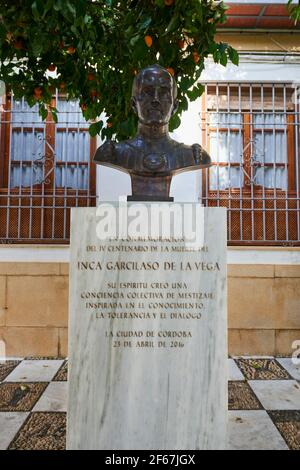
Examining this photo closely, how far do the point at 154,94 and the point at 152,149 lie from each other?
0.29 metres

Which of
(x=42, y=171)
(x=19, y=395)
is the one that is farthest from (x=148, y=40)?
(x=19, y=395)

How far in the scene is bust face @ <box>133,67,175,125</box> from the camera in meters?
2.04

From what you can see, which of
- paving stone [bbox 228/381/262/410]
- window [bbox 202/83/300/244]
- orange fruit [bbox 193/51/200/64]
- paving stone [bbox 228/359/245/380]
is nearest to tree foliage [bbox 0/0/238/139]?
orange fruit [bbox 193/51/200/64]

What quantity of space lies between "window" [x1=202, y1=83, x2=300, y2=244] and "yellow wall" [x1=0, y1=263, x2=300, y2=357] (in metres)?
0.46

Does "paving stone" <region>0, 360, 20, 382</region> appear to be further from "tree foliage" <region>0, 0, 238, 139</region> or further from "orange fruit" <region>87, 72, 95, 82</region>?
"orange fruit" <region>87, 72, 95, 82</region>

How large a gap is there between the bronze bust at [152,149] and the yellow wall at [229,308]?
2.37 metres

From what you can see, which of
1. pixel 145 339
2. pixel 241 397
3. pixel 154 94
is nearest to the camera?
pixel 145 339

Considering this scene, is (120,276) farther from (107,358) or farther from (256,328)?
(256,328)

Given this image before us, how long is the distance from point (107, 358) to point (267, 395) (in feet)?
6.16

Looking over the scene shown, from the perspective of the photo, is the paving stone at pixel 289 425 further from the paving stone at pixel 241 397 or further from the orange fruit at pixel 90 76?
the orange fruit at pixel 90 76

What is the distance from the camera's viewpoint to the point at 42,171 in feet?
15.0

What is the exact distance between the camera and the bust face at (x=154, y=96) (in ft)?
6.70

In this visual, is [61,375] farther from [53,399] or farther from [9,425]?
[9,425]

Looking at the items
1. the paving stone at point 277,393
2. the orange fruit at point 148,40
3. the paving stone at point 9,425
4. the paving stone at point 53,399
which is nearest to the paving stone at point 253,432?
the paving stone at point 277,393
